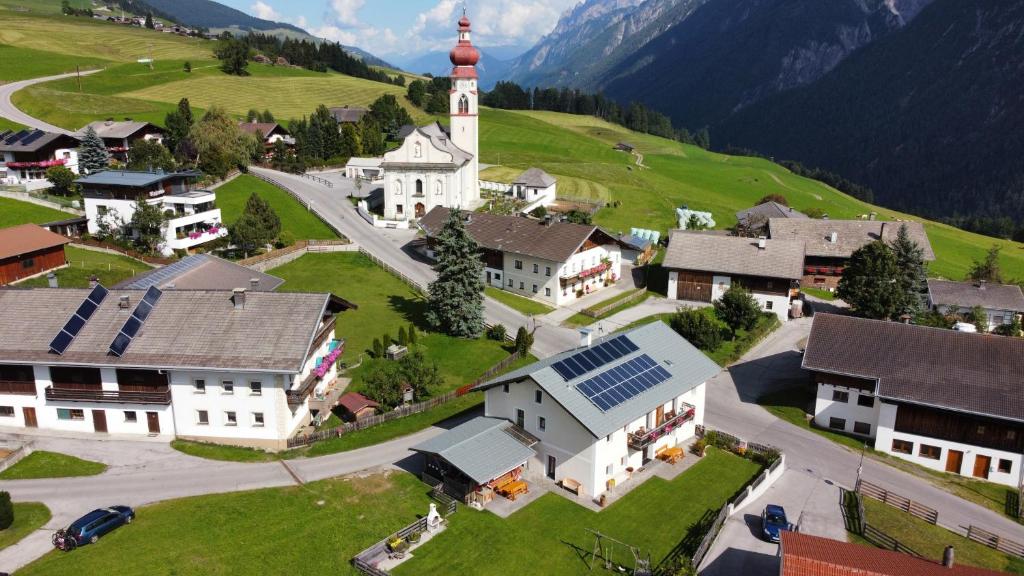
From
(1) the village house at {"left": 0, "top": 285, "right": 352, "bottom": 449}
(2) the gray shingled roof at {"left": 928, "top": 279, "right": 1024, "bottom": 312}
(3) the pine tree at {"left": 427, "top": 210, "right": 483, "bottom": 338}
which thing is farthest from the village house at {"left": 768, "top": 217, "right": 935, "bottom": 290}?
(1) the village house at {"left": 0, "top": 285, "right": 352, "bottom": 449}

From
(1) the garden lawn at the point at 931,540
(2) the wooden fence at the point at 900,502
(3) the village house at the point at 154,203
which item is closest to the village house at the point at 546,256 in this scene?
(3) the village house at the point at 154,203

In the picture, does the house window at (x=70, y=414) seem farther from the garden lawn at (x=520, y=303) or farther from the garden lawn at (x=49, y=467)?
the garden lawn at (x=520, y=303)

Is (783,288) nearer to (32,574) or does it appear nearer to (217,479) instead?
(217,479)

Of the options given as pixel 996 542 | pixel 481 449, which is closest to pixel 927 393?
pixel 996 542

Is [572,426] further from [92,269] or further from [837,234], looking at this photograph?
[837,234]

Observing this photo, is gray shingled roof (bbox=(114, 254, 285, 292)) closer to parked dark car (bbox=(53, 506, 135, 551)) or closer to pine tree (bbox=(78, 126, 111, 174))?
parked dark car (bbox=(53, 506, 135, 551))

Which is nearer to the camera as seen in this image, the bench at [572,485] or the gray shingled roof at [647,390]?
the gray shingled roof at [647,390]
